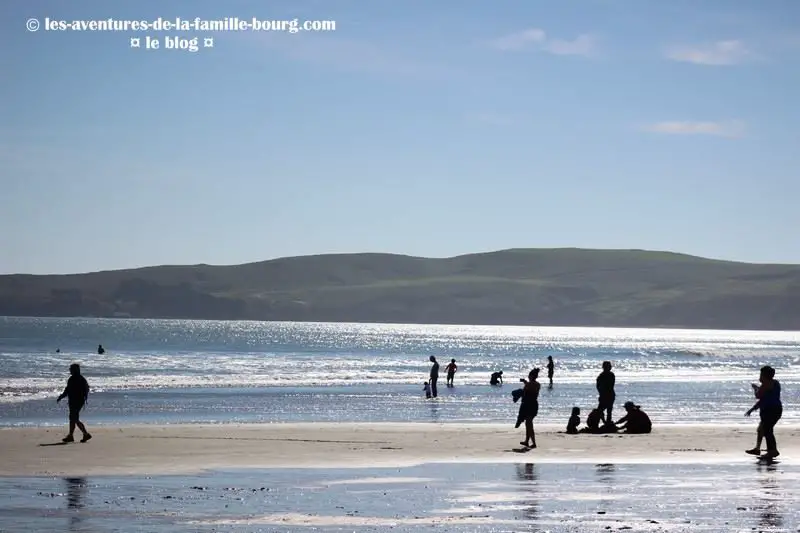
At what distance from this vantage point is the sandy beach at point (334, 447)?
20.0 meters

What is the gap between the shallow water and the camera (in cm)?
1319

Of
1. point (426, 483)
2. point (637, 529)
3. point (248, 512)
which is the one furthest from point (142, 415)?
point (637, 529)

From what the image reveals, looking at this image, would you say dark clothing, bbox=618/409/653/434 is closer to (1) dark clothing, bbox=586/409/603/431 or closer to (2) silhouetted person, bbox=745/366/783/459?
(1) dark clothing, bbox=586/409/603/431

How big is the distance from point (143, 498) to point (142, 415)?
65.2 ft

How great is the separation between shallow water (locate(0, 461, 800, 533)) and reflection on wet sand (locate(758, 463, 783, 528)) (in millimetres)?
13

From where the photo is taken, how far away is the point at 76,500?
49.4 ft

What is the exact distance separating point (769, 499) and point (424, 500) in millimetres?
4102

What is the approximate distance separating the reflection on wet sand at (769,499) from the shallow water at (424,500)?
13mm

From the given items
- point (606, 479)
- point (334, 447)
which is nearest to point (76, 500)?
point (606, 479)

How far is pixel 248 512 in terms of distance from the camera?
46.5ft

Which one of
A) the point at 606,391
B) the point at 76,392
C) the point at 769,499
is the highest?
the point at 76,392

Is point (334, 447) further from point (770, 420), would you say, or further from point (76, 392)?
point (770, 420)

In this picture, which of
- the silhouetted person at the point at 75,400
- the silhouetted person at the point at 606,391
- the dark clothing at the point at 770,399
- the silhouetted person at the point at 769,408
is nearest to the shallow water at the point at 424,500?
the silhouetted person at the point at 769,408

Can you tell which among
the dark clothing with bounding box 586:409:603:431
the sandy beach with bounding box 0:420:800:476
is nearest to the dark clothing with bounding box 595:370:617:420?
the dark clothing with bounding box 586:409:603:431
